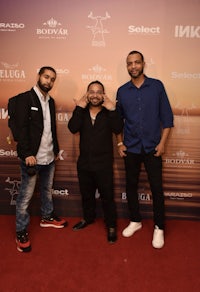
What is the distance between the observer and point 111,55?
2.90 m

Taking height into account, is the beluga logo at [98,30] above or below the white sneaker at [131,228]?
above

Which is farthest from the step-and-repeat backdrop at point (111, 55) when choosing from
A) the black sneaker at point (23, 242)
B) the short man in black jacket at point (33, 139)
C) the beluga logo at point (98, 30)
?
the black sneaker at point (23, 242)

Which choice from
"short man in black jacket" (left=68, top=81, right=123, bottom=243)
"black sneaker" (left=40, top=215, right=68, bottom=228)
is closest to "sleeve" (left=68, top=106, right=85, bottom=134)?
"short man in black jacket" (left=68, top=81, right=123, bottom=243)

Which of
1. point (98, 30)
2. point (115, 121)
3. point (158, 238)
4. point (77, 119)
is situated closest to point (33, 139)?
point (77, 119)

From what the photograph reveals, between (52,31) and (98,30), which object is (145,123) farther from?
(52,31)

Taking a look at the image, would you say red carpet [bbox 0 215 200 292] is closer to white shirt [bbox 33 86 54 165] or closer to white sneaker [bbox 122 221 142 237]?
white sneaker [bbox 122 221 142 237]

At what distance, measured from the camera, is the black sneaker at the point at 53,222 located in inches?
118

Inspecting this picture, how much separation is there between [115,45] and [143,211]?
1769mm

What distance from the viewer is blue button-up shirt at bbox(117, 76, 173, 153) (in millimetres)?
2582

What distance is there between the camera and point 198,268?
232 centimetres

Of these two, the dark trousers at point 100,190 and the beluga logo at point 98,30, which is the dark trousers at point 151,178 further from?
the beluga logo at point 98,30

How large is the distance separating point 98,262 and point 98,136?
1071mm

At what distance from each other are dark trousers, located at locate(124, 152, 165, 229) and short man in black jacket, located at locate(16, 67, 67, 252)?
738mm

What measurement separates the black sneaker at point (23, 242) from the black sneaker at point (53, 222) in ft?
1.43
